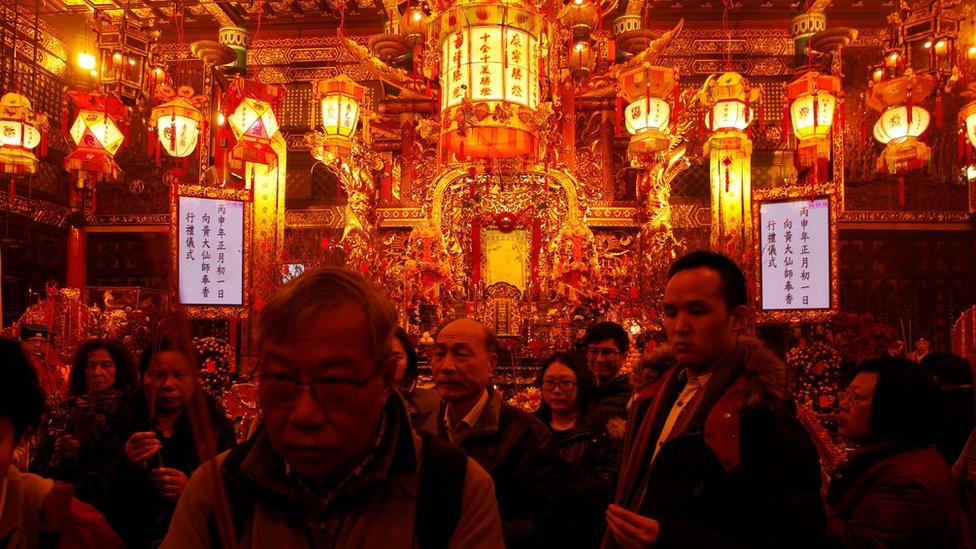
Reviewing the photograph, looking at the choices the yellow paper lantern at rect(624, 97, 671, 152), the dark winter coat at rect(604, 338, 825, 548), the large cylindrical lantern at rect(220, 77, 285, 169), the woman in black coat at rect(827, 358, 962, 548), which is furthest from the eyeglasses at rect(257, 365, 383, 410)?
the large cylindrical lantern at rect(220, 77, 285, 169)

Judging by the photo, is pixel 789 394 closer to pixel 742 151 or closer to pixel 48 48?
pixel 742 151

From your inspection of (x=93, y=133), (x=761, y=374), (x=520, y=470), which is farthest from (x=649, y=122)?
(x=761, y=374)

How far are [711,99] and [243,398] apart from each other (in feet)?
15.7

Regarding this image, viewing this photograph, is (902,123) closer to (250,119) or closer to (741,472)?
(250,119)

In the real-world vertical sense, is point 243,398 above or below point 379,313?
below

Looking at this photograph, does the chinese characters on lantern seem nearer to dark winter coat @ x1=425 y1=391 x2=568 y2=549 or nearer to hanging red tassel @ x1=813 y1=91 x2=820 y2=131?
hanging red tassel @ x1=813 y1=91 x2=820 y2=131

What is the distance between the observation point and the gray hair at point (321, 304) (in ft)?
2.75

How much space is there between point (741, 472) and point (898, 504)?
0.58 m

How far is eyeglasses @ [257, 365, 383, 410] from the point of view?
831 millimetres

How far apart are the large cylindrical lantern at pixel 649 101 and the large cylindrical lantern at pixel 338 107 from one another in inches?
96.2

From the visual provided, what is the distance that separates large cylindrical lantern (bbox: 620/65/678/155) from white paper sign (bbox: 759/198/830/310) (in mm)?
1698

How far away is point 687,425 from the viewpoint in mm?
1387

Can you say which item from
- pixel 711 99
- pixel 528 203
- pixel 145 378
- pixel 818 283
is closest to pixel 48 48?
pixel 528 203

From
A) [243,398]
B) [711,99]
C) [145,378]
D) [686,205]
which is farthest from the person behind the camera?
[686,205]
